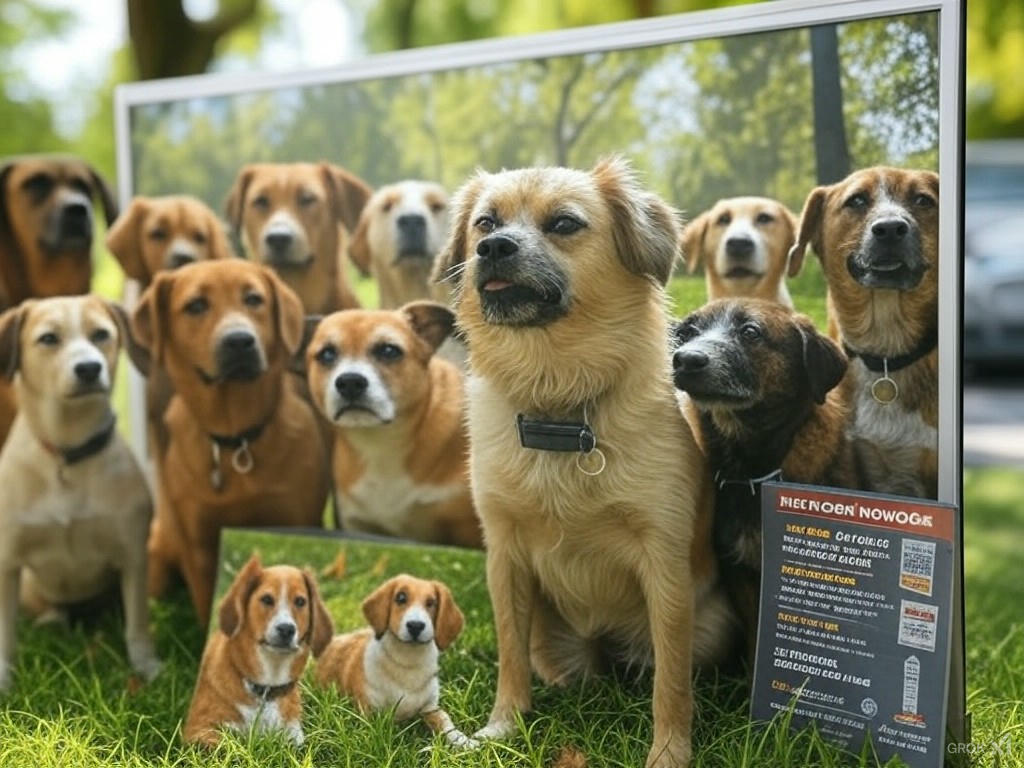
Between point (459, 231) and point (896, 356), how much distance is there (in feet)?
4.02

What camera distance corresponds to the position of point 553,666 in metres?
3.22

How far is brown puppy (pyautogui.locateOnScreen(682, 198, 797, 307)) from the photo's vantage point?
309 cm

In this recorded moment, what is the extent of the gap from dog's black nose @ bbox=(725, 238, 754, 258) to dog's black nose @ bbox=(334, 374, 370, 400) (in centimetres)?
119

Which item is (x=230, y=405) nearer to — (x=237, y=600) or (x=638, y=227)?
(x=237, y=600)

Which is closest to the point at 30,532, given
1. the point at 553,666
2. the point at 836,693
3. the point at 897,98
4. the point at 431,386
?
the point at 431,386

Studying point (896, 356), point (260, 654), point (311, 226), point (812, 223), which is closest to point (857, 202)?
point (812, 223)

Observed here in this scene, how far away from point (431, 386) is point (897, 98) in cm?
165

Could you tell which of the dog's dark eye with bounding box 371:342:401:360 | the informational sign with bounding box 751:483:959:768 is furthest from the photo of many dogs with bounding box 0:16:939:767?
the informational sign with bounding box 751:483:959:768

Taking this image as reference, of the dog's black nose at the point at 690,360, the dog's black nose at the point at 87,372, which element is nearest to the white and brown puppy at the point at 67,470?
the dog's black nose at the point at 87,372

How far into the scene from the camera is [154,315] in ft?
12.2

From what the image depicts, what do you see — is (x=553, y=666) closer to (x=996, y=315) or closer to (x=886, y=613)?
(x=886, y=613)

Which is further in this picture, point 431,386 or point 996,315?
point 996,315

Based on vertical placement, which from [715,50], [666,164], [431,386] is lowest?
[431,386]

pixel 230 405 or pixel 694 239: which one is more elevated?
pixel 694 239
